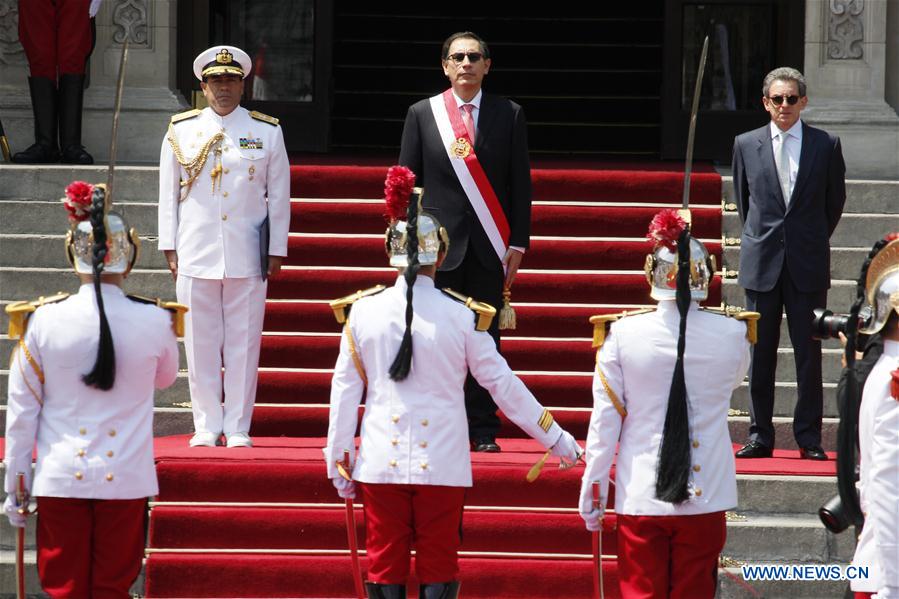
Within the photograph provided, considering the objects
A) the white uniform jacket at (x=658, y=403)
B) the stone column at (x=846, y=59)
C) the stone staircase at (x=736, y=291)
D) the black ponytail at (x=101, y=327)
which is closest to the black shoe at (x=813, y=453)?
the stone staircase at (x=736, y=291)

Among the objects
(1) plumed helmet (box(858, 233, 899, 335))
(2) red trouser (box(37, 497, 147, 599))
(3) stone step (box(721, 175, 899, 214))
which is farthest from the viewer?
(3) stone step (box(721, 175, 899, 214))

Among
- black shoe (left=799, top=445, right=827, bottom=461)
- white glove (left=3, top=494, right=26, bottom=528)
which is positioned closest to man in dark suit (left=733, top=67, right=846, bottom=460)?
black shoe (left=799, top=445, right=827, bottom=461)

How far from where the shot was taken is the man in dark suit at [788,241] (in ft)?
26.7

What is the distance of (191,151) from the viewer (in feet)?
26.2

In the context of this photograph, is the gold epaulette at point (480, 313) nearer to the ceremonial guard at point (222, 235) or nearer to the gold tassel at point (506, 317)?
the gold tassel at point (506, 317)

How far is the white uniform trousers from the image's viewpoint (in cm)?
795

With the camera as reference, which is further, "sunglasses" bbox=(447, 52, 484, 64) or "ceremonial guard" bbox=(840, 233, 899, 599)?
"sunglasses" bbox=(447, 52, 484, 64)

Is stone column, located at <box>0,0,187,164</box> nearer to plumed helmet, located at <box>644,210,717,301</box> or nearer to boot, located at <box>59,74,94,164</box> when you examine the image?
boot, located at <box>59,74,94,164</box>

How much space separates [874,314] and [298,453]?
338 centimetres

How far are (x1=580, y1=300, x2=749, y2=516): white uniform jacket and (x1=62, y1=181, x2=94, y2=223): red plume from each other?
197 cm

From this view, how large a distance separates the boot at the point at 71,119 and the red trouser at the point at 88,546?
5195mm

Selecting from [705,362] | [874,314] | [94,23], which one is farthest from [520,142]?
[94,23]

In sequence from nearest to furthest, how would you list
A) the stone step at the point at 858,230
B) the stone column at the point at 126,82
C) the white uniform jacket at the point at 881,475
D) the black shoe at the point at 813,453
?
the white uniform jacket at the point at 881,475, the black shoe at the point at 813,453, the stone step at the point at 858,230, the stone column at the point at 126,82

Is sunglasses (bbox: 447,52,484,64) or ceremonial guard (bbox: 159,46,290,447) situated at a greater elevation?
sunglasses (bbox: 447,52,484,64)
